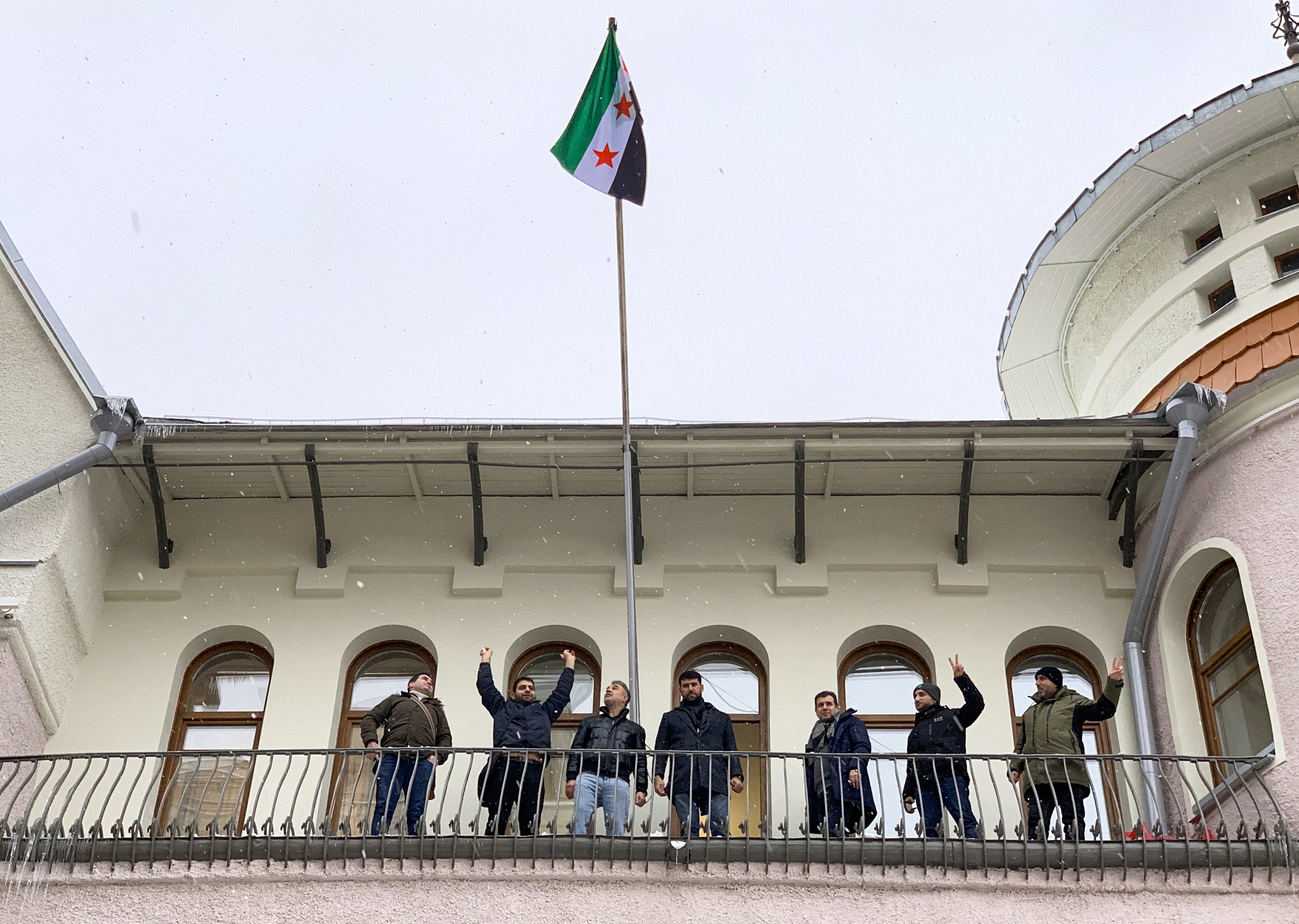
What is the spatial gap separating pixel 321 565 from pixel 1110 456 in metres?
6.42

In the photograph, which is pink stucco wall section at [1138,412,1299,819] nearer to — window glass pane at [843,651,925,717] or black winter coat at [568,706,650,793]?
window glass pane at [843,651,925,717]

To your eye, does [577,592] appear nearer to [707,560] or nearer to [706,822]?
[707,560]

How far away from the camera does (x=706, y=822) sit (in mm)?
10070

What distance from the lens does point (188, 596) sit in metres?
13.0

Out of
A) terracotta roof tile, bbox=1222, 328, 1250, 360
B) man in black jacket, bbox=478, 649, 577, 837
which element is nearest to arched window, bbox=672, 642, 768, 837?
man in black jacket, bbox=478, 649, 577, 837

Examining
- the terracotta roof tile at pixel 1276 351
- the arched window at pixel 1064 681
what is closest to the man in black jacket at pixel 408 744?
the arched window at pixel 1064 681

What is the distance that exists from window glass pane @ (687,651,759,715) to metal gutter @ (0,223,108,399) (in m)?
5.23

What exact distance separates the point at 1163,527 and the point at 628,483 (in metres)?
3.99

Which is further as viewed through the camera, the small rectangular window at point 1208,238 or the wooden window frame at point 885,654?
the small rectangular window at point 1208,238

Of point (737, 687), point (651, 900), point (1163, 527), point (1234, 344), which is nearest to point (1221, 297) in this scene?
point (1234, 344)

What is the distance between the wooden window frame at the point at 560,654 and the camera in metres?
12.5

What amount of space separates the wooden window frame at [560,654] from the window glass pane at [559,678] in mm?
11

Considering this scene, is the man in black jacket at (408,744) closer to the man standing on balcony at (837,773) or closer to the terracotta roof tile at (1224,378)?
the man standing on balcony at (837,773)

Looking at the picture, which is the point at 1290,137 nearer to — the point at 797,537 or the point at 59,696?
the point at 797,537
